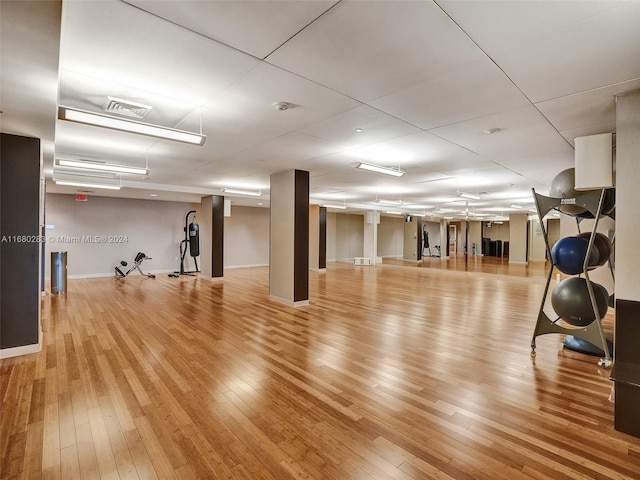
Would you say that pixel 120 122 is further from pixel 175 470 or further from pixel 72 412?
pixel 175 470

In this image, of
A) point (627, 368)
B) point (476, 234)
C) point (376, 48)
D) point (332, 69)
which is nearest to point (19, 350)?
point (332, 69)

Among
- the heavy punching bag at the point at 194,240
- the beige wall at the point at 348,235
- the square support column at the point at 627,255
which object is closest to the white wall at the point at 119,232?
the heavy punching bag at the point at 194,240

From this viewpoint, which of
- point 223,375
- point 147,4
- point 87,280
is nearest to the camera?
point 147,4

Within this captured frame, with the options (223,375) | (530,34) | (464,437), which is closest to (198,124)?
(223,375)

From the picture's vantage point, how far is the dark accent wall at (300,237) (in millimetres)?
6348

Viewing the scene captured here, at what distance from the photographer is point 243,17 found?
1.88 meters

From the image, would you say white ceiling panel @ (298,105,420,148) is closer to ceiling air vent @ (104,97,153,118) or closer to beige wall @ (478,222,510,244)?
ceiling air vent @ (104,97,153,118)

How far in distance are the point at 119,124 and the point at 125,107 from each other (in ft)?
1.65

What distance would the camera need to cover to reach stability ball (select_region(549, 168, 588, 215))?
147 inches

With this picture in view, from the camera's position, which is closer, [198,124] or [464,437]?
[464,437]

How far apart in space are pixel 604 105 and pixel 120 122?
183 inches

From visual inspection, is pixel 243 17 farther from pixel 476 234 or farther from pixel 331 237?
pixel 476 234

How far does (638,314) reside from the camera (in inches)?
98.3

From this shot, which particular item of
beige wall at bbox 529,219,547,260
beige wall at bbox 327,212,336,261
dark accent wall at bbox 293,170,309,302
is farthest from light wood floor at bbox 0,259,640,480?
beige wall at bbox 529,219,547,260
